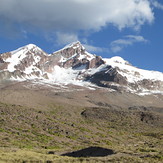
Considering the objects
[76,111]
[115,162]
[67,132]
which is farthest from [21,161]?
[76,111]

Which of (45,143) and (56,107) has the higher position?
(56,107)

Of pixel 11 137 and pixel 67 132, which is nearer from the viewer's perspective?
pixel 11 137

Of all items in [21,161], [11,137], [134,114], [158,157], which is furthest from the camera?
[134,114]

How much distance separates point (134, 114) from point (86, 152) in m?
87.8

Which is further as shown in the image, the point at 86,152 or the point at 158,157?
the point at 86,152

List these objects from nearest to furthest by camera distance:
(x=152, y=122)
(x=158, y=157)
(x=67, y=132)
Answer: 1. (x=158, y=157)
2. (x=67, y=132)
3. (x=152, y=122)

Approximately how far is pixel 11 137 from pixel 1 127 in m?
7.40

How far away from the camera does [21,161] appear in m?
30.1

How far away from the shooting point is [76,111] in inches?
4872

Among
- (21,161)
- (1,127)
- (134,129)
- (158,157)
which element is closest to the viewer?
(21,161)

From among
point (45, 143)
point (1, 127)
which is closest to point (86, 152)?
point (45, 143)

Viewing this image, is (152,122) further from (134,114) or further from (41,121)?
(41,121)

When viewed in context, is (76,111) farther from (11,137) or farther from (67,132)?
(11,137)

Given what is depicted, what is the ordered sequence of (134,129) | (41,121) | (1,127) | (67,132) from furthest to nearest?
(134,129), (41,121), (67,132), (1,127)
